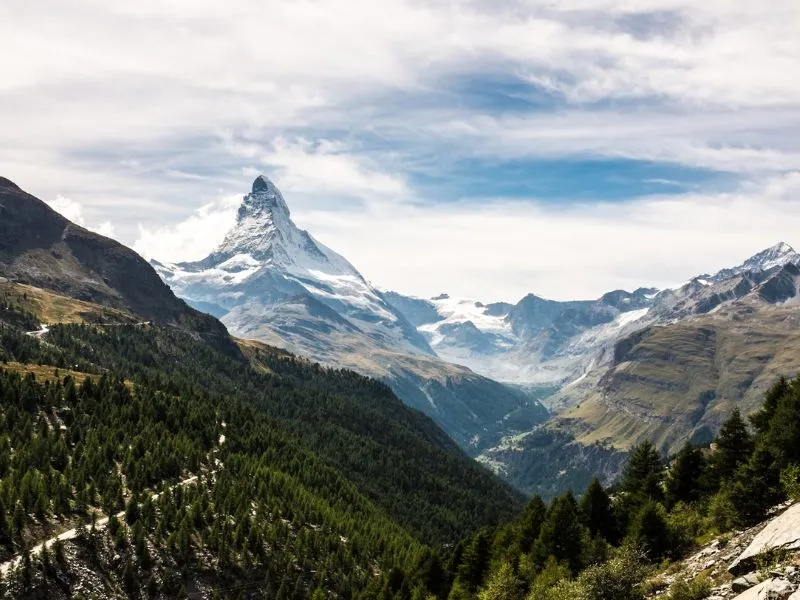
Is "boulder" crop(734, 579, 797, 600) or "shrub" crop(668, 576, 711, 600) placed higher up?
"boulder" crop(734, 579, 797, 600)

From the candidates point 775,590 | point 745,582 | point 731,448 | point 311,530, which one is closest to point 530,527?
point 731,448

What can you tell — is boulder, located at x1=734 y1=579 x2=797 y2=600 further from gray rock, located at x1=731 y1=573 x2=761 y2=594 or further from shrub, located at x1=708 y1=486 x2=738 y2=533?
shrub, located at x1=708 y1=486 x2=738 y2=533

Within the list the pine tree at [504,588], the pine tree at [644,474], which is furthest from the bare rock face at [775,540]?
the pine tree at [644,474]

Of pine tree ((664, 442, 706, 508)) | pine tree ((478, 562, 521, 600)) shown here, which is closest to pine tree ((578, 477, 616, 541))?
pine tree ((664, 442, 706, 508))

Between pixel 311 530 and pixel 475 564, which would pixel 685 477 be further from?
pixel 311 530

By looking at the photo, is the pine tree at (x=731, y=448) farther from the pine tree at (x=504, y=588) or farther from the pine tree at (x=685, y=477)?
the pine tree at (x=504, y=588)

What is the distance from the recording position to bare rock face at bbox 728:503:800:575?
1875 inches

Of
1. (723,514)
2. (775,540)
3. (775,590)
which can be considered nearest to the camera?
(775,590)

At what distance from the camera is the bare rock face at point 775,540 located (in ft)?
156

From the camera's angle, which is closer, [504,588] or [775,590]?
[775,590]

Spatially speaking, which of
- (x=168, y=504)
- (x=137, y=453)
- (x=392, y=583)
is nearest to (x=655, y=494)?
(x=392, y=583)

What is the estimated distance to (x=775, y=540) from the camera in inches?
1943

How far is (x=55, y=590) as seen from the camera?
424 feet

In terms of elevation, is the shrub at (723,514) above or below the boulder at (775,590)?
below
